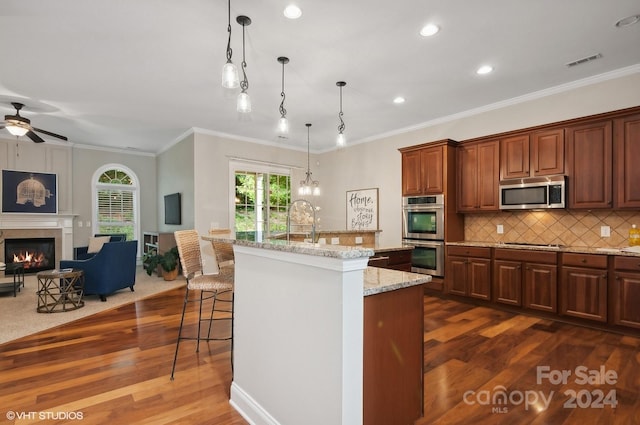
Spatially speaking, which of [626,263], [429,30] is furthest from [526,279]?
[429,30]

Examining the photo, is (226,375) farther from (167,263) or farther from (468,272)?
(167,263)

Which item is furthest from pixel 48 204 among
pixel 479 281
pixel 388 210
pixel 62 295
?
pixel 479 281

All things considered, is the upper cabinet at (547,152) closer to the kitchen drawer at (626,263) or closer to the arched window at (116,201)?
the kitchen drawer at (626,263)

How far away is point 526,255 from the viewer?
3.95 m

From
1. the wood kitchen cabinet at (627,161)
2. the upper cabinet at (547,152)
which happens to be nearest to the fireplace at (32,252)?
the upper cabinet at (547,152)

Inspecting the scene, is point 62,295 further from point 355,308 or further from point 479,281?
point 479,281

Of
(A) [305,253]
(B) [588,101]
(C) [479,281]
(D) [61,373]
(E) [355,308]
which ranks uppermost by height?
(B) [588,101]

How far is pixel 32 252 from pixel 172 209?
9.67ft

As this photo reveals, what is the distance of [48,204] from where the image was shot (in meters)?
6.79

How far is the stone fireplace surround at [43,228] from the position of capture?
6352 mm

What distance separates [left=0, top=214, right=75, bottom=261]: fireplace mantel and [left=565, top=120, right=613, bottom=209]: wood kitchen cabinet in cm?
895

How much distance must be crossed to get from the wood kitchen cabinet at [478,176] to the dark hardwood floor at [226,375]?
167cm

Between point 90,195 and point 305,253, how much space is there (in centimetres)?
787

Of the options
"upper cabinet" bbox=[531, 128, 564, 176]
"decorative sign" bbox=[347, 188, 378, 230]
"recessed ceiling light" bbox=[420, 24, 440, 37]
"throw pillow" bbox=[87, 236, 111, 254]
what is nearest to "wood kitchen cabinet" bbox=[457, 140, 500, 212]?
"upper cabinet" bbox=[531, 128, 564, 176]
